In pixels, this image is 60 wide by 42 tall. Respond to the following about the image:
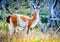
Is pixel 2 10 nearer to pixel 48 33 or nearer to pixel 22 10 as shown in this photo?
pixel 22 10

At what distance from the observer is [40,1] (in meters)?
3.27

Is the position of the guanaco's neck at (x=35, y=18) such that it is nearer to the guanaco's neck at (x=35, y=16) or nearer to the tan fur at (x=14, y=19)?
the guanaco's neck at (x=35, y=16)

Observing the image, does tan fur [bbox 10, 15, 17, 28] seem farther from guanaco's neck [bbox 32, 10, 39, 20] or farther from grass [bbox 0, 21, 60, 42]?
guanaco's neck [bbox 32, 10, 39, 20]

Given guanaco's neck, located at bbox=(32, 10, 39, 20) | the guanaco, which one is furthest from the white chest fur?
guanaco's neck, located at bbox=(32, 10, 39, 20)

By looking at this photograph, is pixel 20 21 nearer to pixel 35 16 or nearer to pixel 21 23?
pixel 21 23

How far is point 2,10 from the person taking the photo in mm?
3270

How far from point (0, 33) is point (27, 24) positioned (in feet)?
1.05

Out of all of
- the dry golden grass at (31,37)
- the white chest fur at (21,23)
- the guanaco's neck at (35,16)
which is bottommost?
the dry golden grass at (31,37)

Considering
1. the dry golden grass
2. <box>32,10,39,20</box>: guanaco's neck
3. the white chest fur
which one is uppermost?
<box>32,10,39,20</box>: guanaco's neck

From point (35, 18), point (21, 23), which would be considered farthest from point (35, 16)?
point (21, 23)

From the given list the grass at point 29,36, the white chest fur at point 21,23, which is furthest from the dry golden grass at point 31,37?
the white chest fur at point 21,23

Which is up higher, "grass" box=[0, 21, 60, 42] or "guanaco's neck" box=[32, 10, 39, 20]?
"guanaco's neck" box=[32, 10, 39, 20]

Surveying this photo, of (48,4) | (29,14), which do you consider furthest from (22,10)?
(48,4)

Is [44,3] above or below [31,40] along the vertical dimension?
above
